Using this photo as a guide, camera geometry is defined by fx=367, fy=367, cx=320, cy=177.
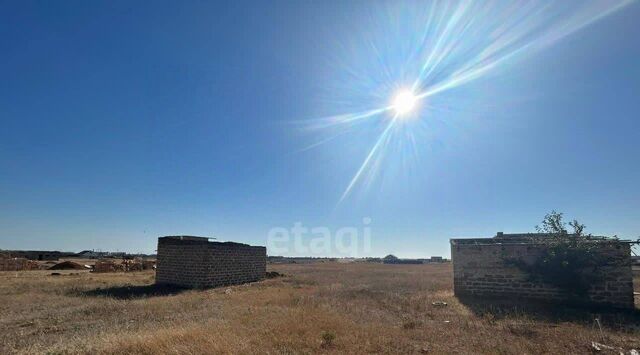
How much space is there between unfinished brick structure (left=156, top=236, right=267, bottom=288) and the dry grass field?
563 cm

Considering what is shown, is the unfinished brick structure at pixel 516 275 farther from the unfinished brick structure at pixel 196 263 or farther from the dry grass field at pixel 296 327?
the unfinished brick structure at pixel 196 263

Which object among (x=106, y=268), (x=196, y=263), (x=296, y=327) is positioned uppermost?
(x=196, y=263)

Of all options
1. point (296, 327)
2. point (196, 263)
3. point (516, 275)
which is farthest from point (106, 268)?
point (516, 275)

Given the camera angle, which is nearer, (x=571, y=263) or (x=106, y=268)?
(x=571, y=263)

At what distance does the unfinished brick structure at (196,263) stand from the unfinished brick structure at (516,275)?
42.9 ft

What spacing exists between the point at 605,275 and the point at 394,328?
384 inches

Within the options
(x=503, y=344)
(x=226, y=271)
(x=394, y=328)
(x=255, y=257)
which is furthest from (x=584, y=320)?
(x=255, y=257)

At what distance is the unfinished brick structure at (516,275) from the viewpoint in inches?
534

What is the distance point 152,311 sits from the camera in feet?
39.4

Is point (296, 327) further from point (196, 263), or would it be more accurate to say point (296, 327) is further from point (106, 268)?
point (106, 268)

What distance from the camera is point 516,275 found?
15289mm

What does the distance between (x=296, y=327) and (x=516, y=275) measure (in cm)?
1075

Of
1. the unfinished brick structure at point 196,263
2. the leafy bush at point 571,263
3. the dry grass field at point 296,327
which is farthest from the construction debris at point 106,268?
the leafy bush at point 571,263

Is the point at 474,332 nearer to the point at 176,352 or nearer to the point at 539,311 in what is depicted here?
the point at 539,311
